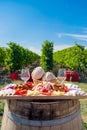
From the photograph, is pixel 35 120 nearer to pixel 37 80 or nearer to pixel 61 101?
pixel 61 101

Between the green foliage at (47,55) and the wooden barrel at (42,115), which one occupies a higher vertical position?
the green foliage at (47,55)

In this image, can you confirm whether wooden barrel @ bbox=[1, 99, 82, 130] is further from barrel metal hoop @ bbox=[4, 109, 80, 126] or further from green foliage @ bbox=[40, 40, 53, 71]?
green foliage @ bbox=[40, 40, 53, 71]

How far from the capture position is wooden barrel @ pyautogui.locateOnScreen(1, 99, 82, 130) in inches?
121

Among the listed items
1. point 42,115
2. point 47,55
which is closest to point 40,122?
point 42,115

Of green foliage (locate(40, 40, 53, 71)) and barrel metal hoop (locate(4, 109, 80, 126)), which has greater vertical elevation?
green foliage (locate(40, 40, 53, 71))

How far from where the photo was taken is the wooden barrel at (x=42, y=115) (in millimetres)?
3074

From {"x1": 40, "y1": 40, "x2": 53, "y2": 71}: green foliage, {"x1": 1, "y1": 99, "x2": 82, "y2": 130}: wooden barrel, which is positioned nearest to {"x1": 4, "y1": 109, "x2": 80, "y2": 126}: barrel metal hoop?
{"x1": 1, "y1": 99, "x2": 82, "y2": 130}: wooden barrel

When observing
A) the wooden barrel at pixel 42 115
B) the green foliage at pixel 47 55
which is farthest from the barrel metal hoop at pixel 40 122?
the green foliage at pixel 47 55

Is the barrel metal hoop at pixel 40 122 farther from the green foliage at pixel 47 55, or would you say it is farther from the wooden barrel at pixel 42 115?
the green foliage at pixel 47 55

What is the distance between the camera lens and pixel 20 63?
28.8m

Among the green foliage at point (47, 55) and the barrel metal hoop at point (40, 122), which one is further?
the green foliage at point (47, 55)

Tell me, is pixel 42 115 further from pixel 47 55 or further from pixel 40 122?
pixel 47 55

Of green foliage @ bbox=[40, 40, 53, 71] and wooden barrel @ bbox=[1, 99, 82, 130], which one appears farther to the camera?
green foliage @ bbox=[40, 40, 53, 71]

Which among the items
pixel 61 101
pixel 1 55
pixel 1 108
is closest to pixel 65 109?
pixel 61 101
